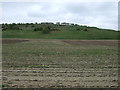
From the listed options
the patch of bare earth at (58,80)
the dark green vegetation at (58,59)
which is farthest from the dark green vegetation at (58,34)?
the patch of bare earth at (58,80)

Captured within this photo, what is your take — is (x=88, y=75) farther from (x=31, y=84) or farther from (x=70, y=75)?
→ (x=31, y=84)

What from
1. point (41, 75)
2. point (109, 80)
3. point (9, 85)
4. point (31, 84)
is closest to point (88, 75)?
point (109, 80)

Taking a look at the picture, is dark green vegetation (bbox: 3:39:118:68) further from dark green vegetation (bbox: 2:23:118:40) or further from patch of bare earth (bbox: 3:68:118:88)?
dark green vegetation (bbox: 2:23:118:40)

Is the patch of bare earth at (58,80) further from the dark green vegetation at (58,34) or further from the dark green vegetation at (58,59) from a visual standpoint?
the dark green vegetation at (58,34)

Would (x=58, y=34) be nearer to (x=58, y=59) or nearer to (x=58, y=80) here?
(x=58, y=59)

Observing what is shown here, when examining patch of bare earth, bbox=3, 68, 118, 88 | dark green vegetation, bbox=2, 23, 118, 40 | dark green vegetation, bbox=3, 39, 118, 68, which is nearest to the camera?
patch of bare earth, bbox=3, 68, 118, 88

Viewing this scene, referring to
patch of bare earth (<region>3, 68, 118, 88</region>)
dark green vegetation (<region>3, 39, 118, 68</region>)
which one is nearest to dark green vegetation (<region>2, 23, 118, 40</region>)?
dark green vegetation (<region>3, 39, 118, 68</region>)

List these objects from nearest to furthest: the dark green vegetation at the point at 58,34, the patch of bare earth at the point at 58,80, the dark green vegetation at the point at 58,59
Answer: the patch of bare earth at the point at 58,80, the dark green vegetation at the point at 58,59, the dark green vegetation at the point at 58,34

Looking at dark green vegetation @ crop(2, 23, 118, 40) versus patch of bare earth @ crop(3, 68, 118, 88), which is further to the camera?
dark green vegetation @ crop(2, 23, 118, 40)

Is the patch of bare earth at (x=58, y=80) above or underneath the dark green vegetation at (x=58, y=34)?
underneath

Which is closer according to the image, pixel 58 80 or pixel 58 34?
pixel 58 80

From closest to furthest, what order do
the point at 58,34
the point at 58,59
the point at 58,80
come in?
the point at 58,80 → the point at 58,59 → the point at 58,34

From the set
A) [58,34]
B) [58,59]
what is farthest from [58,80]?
[58,34]

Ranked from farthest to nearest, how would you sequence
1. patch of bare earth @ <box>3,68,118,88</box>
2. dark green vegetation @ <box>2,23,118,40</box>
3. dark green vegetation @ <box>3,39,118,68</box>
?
dark green vegetation @ <box>2,23,118,40</box>
dark green vegetation @ <box>3,39,118,68</box>
patch of bare earth @ <box>3,68,118,88</box>
